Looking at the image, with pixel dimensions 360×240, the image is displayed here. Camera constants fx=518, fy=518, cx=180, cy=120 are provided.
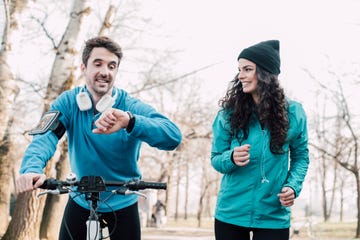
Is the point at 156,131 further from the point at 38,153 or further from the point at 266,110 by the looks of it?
the point at 266,110

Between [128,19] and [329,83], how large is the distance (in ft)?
36.6

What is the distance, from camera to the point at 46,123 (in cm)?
330

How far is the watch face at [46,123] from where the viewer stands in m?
3.21

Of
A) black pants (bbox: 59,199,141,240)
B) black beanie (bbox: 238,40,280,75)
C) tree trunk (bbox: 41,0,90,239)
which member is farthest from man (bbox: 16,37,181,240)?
tree trunk (bbox: 41,0,90,239)

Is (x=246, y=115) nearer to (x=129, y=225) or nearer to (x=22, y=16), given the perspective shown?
(x=129, y=225)

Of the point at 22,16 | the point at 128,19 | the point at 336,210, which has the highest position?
the point at 128,19

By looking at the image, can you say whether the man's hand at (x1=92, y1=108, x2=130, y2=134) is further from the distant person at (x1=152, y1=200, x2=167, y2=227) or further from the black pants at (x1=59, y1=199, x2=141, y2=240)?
the distant person at (x1=152, y1=200, x2=167, y2=227)

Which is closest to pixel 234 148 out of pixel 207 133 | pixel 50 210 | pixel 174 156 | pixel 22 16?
pixel 50 210

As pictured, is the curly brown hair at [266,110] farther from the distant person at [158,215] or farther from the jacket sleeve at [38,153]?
the distant person at [158,215]

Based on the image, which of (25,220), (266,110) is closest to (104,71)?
(266,110)

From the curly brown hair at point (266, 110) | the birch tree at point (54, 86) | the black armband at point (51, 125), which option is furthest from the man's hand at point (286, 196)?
the birch tree at point (54, 86)

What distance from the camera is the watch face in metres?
3.21

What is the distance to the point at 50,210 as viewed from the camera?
1141 cm

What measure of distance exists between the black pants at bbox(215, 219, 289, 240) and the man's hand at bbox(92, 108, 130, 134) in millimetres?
1210
